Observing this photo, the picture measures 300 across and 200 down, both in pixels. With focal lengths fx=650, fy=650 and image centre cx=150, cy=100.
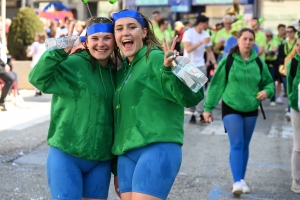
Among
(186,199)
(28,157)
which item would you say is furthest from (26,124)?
(186,199)

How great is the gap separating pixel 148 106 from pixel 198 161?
4724 mm

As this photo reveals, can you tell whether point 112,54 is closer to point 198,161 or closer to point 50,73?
point 50,73

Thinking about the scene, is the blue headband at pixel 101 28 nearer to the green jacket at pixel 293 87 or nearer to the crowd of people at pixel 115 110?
the crowd of people at pixel 115 110

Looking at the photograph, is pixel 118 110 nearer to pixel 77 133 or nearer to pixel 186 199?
pixel 77 133

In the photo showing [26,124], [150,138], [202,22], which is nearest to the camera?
[150,138]

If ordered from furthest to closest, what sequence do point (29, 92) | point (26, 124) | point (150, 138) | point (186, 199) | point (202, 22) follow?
point (29, 92)
point (202, 22)
point (26, 124)
point (186, 199)
point (150, 138)

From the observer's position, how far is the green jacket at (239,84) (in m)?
6.83

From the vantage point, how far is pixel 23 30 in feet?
60.2

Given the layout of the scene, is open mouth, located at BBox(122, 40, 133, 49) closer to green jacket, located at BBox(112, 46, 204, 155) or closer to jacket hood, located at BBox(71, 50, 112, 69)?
green jacket, located at BBox(112, 46, 204, 155)

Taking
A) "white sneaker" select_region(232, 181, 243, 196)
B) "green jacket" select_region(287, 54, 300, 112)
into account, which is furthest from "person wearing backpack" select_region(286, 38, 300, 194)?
"white sneaker" select_region(232, 181, 243, 196)

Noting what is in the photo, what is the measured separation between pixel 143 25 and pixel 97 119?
658 millimetres

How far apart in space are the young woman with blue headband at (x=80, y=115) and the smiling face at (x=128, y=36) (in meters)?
0.10

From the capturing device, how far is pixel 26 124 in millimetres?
11188

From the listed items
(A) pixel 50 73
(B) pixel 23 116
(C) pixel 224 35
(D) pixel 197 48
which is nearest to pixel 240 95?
(A) pixel 50 73
